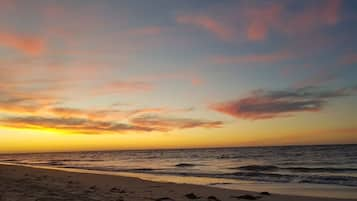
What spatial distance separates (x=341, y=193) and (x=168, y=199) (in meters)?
9.16

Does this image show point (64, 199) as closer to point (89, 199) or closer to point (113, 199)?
point (89, 199)

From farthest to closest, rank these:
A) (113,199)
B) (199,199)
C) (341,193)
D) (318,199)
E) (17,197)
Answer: (341,193) < (318,199) < (199,199) < (113,199) < (17,197)

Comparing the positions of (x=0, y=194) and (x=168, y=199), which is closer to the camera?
(x=0, y=194)

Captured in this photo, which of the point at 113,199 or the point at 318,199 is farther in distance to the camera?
the point at 318,199

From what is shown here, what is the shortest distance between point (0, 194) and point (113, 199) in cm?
350

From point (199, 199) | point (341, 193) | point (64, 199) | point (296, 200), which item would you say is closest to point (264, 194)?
point (296, 200)

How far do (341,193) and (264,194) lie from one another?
444 cm

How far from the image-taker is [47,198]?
10.8m

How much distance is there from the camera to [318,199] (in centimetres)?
1453

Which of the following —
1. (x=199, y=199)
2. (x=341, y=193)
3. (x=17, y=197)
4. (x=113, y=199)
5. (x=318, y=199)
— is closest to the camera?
(x=17, y=197)

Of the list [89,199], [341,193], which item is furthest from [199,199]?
[341,193]

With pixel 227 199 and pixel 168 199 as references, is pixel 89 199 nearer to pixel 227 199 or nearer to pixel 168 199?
pixel 168 199

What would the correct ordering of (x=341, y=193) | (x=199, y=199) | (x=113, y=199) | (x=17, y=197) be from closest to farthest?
(x=17, y=197)
(x=113, y=199)
(x=199, y=199)
(x=341, y=193)

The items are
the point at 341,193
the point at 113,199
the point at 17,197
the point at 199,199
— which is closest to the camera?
the point at 17,197
